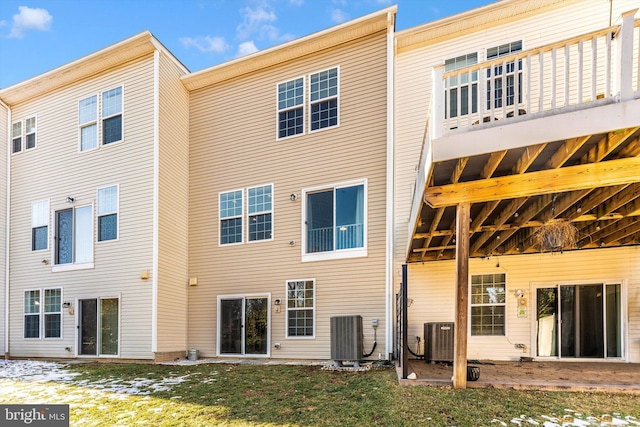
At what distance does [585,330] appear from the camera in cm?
764

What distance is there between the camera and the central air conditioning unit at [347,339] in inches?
301

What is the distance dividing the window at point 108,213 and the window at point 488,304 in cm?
872

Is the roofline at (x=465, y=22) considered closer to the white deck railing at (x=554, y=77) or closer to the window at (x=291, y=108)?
the window at (x=291, y=108)

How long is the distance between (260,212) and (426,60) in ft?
17.0

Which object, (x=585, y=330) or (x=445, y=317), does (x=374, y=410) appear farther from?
(x=585, y=330)

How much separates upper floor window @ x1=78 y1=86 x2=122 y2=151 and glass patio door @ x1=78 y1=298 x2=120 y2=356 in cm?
422

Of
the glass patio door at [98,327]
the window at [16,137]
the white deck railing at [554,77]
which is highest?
the window at [16,137]

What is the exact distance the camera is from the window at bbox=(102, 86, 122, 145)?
34.4 feet

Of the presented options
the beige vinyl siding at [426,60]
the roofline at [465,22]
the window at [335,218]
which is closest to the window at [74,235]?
the window at [335,218]

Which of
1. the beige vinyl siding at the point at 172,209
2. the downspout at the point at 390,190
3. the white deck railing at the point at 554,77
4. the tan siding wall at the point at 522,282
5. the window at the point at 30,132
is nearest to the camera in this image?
the white deck railing at the point at 554,77

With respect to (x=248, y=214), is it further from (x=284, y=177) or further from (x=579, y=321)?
(x=579, y=321)

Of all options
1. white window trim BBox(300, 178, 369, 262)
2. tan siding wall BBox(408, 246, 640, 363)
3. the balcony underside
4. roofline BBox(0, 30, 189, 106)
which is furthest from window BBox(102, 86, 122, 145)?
the balcony underside

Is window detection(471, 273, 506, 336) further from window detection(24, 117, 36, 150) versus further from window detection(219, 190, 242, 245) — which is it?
window detection(24, 117, 36, 150)

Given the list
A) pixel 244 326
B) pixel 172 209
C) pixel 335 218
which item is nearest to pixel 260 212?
pixel 335 218
